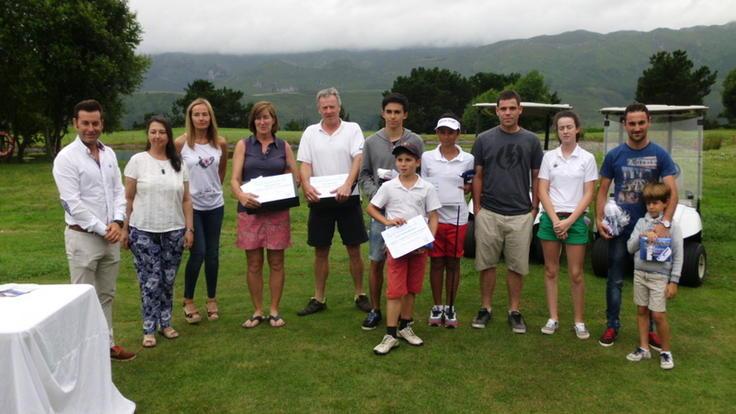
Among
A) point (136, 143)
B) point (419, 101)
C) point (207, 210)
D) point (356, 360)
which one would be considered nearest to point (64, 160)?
point (207, 210)

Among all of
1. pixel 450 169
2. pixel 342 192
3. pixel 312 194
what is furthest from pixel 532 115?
pixel 312 194

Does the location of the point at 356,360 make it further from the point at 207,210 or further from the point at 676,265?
the point at 676,265

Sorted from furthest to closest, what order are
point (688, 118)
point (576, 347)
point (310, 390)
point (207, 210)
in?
point (688, 118) < point (207, 210) < point (576, 347) < point (310, 390)

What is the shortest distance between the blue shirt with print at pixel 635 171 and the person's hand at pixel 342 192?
208cm

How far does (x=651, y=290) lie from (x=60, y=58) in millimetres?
28488

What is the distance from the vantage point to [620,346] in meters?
5.02

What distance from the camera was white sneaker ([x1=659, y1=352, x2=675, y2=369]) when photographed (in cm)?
456

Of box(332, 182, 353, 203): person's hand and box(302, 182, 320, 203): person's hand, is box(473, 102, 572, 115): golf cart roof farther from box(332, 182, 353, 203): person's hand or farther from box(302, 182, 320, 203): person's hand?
box(302, 182, 320, 203): person's hand

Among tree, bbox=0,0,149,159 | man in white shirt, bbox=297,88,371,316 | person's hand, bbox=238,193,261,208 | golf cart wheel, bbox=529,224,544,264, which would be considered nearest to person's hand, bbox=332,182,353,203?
man in white shirt, bbox=297,88,371,316

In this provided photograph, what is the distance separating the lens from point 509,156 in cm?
518

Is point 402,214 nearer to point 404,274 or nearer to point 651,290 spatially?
point 404,274

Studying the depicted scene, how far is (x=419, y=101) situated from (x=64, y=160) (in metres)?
75.2

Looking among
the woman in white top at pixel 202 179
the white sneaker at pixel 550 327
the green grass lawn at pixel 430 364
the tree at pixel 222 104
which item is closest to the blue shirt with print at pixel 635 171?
the white sneaker at pixel 550 327

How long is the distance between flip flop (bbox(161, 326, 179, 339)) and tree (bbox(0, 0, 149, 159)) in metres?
25.6
